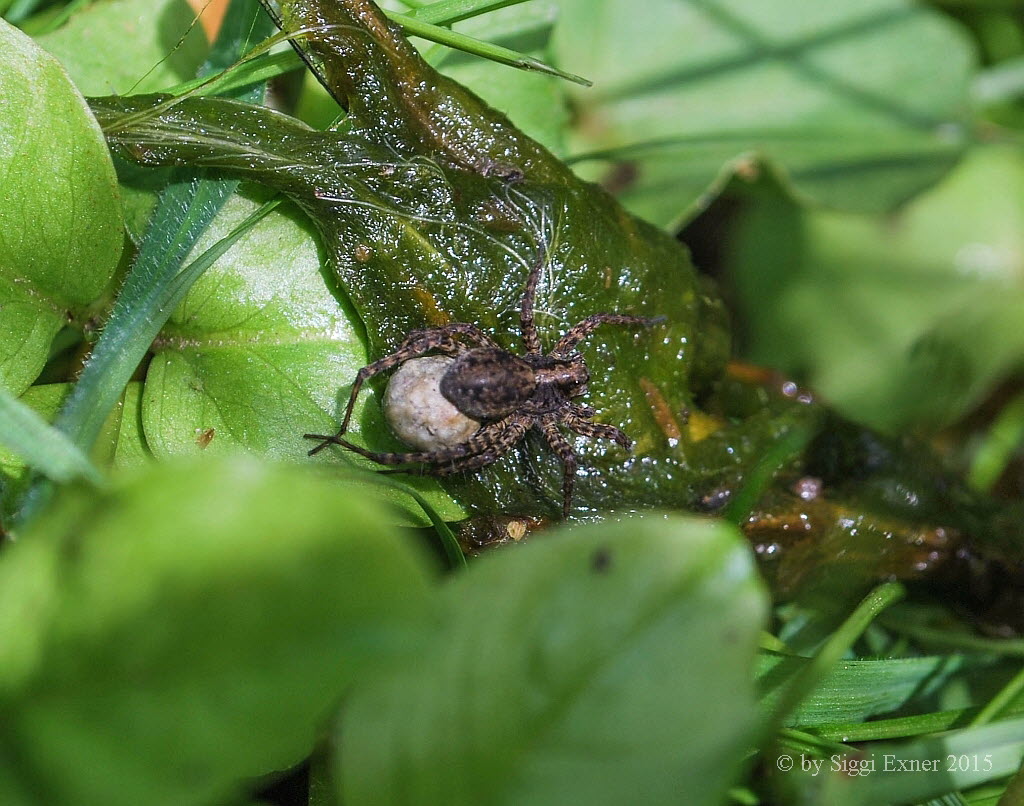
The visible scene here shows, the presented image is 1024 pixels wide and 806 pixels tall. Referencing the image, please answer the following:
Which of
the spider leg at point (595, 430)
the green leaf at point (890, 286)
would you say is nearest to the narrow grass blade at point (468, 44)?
the spider leg at point (595, 430)

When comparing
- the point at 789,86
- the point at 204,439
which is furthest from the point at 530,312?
the point at 789,86

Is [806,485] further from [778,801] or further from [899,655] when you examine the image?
[778,801]

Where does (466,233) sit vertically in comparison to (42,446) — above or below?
above

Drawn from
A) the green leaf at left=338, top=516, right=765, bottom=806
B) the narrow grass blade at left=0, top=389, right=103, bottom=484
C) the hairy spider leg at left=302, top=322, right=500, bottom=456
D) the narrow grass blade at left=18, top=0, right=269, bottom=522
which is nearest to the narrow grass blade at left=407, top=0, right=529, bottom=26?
the narrow grass blade at left=18, top=0, right=269, bottom=522

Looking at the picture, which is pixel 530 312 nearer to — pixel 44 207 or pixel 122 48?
pixel 44 207

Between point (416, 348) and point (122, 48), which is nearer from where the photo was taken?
point (416, 348)

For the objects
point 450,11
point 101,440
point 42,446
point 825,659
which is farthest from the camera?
point 450,11

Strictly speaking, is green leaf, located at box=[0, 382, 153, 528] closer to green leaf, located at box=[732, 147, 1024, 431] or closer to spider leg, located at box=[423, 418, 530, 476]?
spider leg, located at box=[423, 418, 530, 476]
